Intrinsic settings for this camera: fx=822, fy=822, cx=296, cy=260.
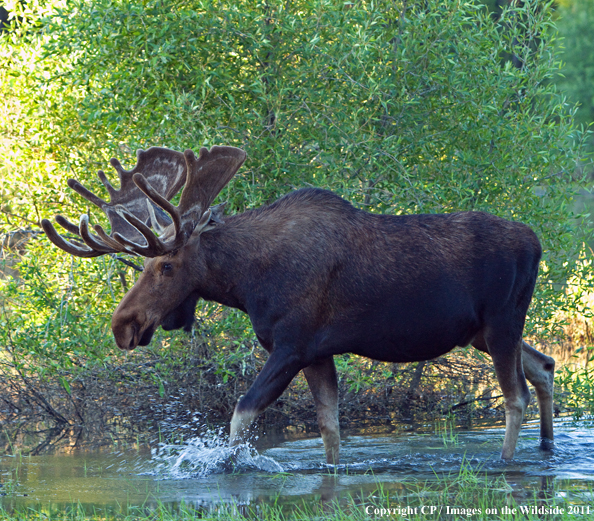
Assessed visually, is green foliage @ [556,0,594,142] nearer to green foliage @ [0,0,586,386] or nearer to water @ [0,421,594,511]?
green foliage @ [0,0,586,386]

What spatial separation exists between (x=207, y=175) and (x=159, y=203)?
492 mm

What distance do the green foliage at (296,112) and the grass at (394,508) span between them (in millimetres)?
2583

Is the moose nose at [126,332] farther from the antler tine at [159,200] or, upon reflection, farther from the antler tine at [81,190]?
the antler tine at [81,190]

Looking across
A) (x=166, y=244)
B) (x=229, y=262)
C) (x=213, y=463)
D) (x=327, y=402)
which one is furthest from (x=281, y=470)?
(x=166, y=244)

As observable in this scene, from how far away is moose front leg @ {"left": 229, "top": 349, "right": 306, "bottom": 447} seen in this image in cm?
496

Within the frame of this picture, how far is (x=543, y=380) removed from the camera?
612 centimetres

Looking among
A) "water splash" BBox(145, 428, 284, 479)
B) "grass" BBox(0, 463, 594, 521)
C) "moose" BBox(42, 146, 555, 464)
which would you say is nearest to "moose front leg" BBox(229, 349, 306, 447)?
"moose" BBox(42, 146, 555, 464)

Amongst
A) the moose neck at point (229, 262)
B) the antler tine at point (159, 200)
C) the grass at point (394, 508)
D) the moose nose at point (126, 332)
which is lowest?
the grass at point (394, 508)

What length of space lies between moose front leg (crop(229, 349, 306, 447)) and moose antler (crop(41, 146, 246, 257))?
954 mm

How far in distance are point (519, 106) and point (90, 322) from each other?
4309 millimetres

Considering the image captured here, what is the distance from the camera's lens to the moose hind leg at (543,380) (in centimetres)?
609

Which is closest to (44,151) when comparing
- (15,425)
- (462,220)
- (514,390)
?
(15,425)

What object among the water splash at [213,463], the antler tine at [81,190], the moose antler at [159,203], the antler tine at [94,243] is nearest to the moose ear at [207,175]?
the moose antler at [159,203]

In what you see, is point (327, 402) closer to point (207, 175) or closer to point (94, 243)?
point (207, 175)
